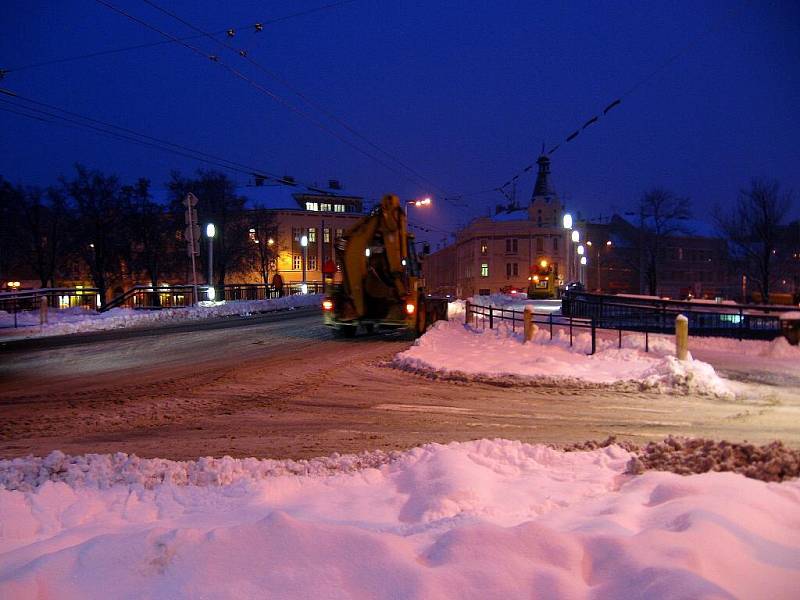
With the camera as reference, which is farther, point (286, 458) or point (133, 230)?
point (133, 230)

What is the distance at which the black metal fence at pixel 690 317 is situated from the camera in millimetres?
16797

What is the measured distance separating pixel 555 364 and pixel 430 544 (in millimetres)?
9983

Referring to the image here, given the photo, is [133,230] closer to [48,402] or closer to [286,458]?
[48,402]

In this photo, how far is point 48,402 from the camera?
10.4 metres

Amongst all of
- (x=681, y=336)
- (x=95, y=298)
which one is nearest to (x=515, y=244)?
(x=95, y=298)

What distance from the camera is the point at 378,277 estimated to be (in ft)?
67.0

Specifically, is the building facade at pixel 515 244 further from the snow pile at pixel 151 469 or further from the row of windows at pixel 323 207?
the snow pile at pixel 151 469

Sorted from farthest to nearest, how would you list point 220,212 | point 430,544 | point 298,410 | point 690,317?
point 220,212, point 690,317, point 298,410, point 430,544

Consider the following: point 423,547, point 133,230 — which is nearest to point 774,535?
point 423,547

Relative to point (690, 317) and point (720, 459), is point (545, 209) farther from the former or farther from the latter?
point (720, 459)

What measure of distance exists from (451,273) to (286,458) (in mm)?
110995

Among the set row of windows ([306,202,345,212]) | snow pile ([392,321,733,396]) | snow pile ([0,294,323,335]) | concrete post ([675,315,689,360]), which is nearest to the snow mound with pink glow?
snow pile ([392,321,733,396])

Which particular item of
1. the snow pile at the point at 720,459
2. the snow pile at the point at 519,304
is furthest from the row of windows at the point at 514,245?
the snow pile at the point at 720,459

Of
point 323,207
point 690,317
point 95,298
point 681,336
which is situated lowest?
point 690,317
